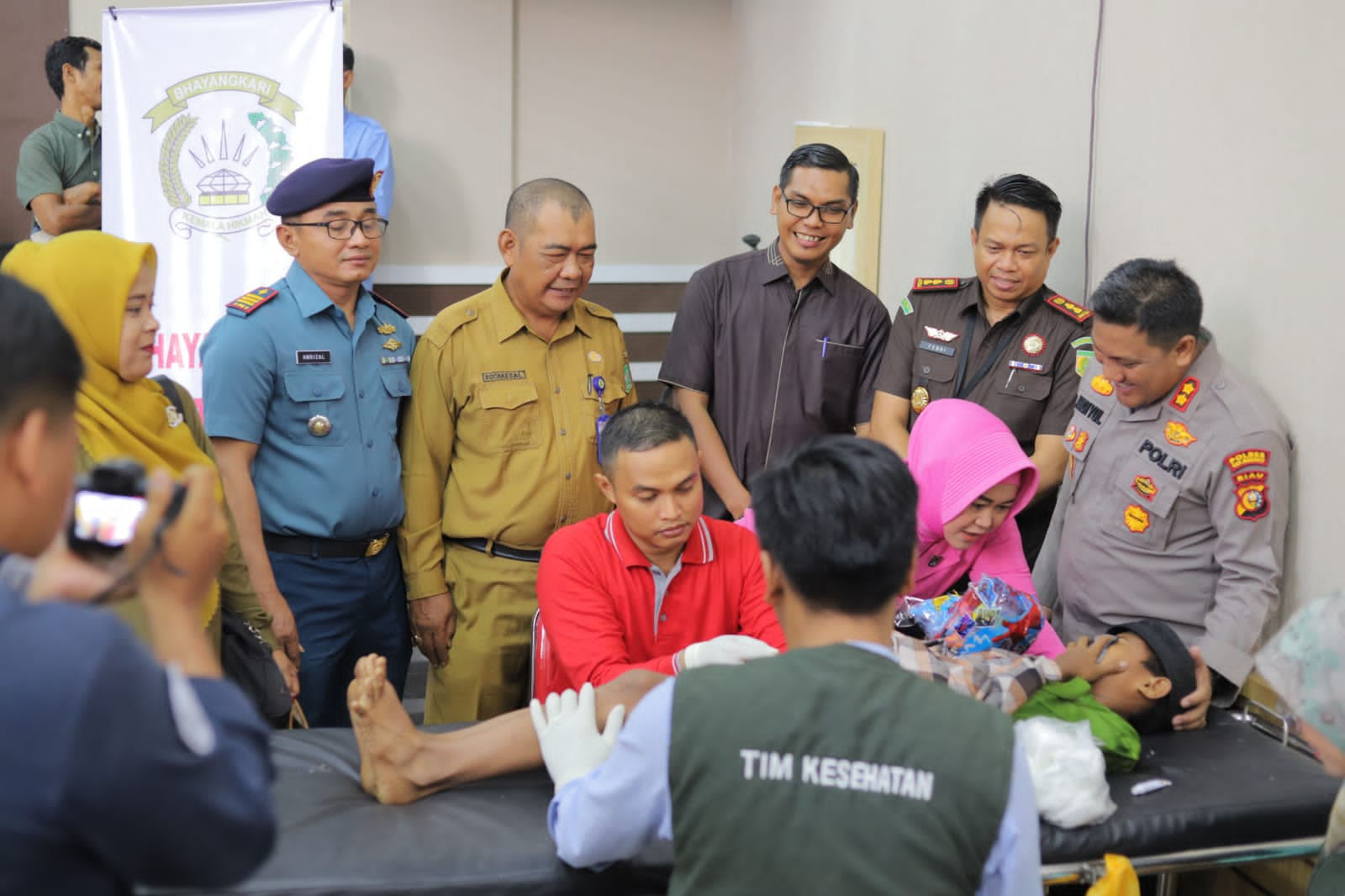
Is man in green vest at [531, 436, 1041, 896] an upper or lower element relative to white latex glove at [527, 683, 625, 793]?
upper

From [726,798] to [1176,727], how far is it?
1.46 meters

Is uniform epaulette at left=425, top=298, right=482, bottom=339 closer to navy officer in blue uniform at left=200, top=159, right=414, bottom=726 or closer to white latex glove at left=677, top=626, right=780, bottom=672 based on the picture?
navy officer in blue uniform at left=200, top=159, right=414, bottom=726

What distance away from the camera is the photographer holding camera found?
88cm

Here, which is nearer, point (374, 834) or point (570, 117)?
point (374, 834)

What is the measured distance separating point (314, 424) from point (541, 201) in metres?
0.75

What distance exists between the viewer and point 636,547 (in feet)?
8.33

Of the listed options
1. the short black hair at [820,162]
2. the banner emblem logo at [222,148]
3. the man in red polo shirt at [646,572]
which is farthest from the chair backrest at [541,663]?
the banner emblem logo at [222,148]

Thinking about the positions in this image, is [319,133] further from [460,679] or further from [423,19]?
[460,679]

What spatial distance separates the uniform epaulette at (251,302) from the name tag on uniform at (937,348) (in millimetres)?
1651

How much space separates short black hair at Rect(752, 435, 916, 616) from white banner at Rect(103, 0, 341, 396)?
11.9ft

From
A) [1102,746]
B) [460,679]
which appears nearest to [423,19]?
[460,679]

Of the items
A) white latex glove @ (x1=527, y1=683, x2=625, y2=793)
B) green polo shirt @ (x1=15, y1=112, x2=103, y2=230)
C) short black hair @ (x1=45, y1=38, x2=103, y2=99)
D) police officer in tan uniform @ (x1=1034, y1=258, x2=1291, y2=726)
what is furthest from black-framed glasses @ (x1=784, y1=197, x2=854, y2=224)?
short black hair @ (x1=45, y1=38, x2=103, y2=99)

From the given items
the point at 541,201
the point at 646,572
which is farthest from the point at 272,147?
the point at 646,572

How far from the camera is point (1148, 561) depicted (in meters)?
2.61
